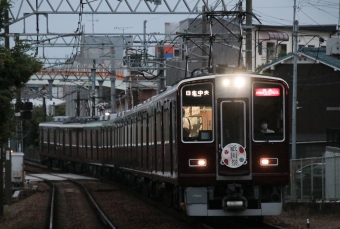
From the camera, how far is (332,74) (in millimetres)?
40938

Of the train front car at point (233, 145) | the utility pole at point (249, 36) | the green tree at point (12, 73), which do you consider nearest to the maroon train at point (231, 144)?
the train front car at point (233, 145)

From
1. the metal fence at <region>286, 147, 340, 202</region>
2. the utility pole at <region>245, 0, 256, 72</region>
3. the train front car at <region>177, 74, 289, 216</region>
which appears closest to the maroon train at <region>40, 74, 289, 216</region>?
the train front car at <region>177, 74, 289, 216</region>

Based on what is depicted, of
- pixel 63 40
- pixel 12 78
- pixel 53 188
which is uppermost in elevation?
pixel 63 40

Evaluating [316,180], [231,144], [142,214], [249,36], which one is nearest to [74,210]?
[142,214]

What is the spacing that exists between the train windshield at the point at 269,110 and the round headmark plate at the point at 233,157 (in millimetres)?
444

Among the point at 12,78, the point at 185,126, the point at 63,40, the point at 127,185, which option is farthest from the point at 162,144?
the point at 63,40

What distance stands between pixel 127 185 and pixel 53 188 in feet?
8.95

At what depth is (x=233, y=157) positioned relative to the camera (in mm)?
14844

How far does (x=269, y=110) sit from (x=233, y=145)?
92 centimetres

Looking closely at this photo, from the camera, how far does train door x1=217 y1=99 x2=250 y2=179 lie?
14.8 meters

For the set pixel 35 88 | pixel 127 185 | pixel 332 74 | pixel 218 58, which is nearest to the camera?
pixel 127 185

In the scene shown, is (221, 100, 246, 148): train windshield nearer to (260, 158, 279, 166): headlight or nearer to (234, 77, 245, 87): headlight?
(234, 77, 245, 87): headlight

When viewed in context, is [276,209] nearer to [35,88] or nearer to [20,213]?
[20,213]

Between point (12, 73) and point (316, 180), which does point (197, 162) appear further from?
point (316, 180)
